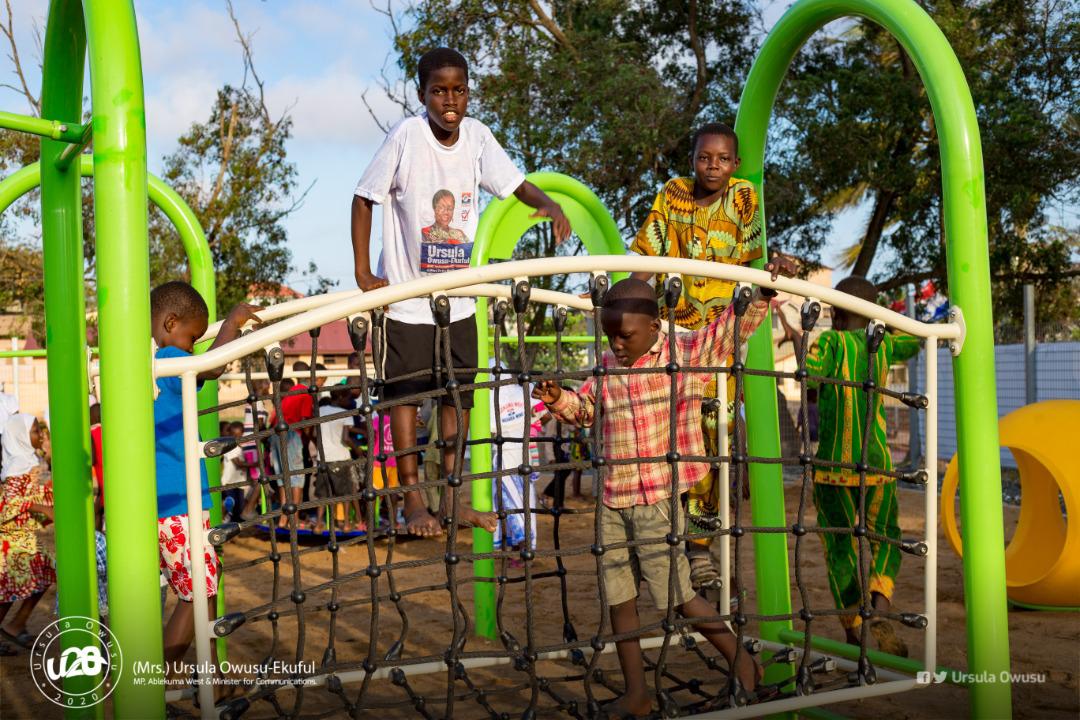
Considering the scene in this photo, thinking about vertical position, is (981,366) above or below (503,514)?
above

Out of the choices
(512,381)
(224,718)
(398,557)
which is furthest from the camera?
(398,557)

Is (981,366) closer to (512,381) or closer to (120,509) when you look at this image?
(512,381)

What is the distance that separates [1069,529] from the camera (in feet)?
17.3

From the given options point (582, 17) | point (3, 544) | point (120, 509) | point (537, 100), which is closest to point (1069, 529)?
point (120, 509)

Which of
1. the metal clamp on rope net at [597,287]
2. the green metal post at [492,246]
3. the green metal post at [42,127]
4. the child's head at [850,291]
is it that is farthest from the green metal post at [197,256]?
the child's head at [850,291]

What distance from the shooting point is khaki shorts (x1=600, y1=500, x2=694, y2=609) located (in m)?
3.18

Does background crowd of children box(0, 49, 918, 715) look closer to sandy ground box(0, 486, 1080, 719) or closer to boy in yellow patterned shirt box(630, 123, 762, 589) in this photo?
boy in yellow patterned shirt box(630, 123, 762, 589)

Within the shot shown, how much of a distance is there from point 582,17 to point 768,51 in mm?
11400

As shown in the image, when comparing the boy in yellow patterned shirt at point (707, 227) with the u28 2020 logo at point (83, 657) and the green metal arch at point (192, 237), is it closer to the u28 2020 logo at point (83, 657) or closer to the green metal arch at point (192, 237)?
the green metal arch at point (192, 237)

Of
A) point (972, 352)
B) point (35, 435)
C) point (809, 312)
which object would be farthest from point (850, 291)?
point (35, 435)

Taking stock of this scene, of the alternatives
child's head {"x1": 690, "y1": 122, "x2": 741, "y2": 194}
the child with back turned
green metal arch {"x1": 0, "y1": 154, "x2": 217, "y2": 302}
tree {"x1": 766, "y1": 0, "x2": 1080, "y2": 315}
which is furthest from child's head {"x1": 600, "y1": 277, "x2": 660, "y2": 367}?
tree {"x1": 766, "y1": 0, "x2": 1080, "y2": 315}

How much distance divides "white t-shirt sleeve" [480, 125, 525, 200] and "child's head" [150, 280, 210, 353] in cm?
114

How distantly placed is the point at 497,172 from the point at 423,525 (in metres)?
1.39

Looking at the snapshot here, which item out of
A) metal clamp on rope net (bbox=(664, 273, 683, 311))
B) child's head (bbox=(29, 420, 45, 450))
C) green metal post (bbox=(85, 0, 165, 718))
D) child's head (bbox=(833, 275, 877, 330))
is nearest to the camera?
green metal post (bbox=(85, 0, 165, 718))
